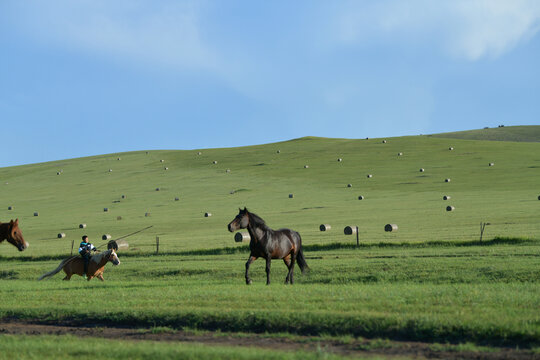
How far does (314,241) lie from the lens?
38.0 m

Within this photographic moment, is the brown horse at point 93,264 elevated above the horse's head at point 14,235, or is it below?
below

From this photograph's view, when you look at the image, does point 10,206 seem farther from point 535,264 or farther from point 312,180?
point 535,264

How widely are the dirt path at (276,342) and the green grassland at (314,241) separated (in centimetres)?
59

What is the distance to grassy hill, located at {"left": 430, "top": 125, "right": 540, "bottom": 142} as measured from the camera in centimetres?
12712

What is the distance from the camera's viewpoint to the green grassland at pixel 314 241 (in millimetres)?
12688

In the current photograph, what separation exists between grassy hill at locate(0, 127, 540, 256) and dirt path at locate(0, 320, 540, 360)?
24.5 m

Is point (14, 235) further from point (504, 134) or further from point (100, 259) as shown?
point (504, 134)

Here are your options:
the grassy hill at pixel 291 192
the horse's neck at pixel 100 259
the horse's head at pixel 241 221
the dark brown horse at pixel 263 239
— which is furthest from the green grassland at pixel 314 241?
the horse's head at pixel 241 221

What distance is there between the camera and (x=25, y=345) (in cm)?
1104

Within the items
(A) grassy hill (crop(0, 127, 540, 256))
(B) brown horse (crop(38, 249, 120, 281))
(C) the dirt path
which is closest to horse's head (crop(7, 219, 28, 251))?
(C) the dirt path

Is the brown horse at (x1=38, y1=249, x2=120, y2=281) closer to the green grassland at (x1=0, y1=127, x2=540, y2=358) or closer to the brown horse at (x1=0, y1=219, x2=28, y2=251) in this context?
the green grassland at (x1=0, y1=127, x2=540, y2=358)

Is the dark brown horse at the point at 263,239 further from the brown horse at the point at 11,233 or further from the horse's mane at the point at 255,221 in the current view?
the brown horse at the point at 11,233

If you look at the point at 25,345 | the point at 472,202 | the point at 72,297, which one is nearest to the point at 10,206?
the point at 472,202

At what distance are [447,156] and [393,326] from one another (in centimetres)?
8937
